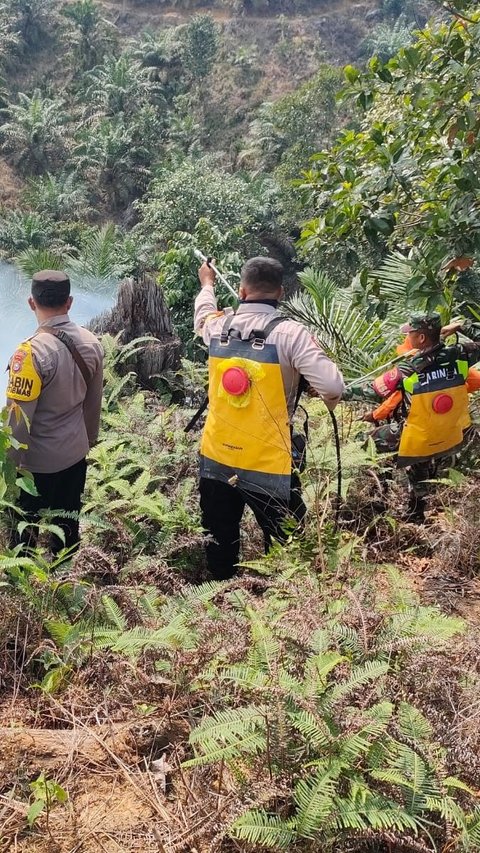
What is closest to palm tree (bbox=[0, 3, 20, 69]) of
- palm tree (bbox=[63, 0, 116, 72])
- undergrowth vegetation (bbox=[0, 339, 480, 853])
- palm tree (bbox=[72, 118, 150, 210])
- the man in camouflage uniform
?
palm tree (bbox=[63, 0, 116, 72])

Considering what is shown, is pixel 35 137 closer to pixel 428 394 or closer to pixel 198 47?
pixel 198 47

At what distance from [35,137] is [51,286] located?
884 inches

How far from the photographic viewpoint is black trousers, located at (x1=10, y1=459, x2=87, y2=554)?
317cm

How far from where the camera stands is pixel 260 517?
10.5 feet

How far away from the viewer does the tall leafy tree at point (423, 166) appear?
2.88m

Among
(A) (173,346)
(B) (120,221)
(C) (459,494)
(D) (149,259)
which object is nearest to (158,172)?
(B) (120,221)

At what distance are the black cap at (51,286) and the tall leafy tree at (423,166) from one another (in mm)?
1291

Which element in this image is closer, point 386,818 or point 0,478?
point 386,818

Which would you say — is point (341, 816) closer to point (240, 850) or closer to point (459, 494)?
point (240, 850)

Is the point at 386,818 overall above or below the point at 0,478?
below

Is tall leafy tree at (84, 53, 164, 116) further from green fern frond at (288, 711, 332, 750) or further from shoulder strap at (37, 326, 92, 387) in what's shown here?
green fern frond at (288, 711, 332, 750)

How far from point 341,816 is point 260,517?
188 centimetres

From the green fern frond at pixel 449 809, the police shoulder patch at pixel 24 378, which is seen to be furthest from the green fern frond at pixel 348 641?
the police shoulder patch at pixel 24 378

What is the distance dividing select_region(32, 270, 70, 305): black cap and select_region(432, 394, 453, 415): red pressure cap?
202 centimetres
